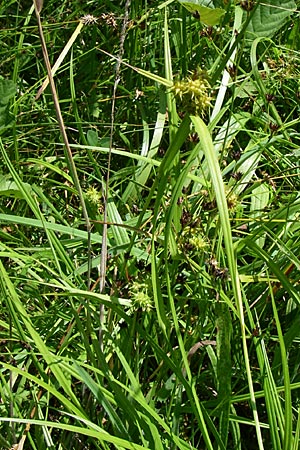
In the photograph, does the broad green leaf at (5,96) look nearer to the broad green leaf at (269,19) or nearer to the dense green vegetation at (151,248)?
the dense green vegetation at (151,248)

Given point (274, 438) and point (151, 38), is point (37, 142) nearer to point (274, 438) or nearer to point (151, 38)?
point (151, 38)

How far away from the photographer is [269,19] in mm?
1876

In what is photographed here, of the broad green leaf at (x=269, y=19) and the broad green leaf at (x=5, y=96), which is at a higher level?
the broad green leaf at (x=269, y=19)

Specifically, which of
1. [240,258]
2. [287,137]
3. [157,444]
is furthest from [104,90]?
[157,444]

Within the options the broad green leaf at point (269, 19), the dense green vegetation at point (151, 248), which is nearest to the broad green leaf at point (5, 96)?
the dense green vegetation at point (151, 248)

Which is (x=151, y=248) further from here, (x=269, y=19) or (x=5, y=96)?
(x=269, y=19)

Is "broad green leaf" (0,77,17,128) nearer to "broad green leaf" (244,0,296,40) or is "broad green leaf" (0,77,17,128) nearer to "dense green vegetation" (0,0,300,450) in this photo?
"dense green vegetation" (0,0,300,450)

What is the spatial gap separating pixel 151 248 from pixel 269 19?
952mm

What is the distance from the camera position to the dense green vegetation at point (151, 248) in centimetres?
114

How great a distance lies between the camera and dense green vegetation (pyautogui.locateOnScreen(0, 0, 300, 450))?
114 centimetres

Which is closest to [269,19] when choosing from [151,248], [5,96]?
[5,96]

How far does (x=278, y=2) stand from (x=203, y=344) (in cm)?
103

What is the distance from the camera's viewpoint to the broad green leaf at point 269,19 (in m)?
1.86

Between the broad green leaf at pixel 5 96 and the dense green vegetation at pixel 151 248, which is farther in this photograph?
the broad green leaf at pixel 5 96
